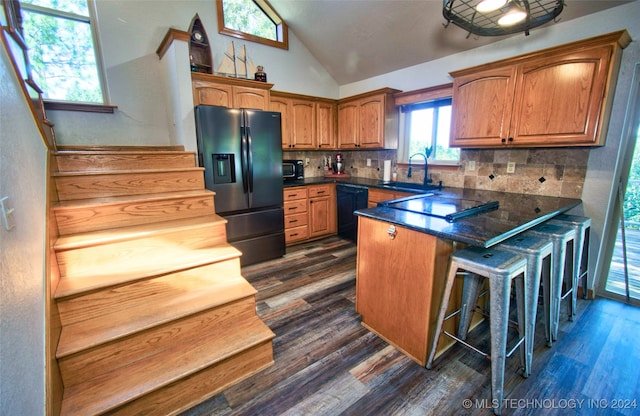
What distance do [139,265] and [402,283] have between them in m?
1.67

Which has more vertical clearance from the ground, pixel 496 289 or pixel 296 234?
pixel 496 289

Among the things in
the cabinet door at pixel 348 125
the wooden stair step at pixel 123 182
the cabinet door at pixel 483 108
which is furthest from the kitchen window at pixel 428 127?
the wooden stair step at pixel 123 182

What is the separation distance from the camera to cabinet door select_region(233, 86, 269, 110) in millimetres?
3299

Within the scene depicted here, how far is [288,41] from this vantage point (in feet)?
13.6

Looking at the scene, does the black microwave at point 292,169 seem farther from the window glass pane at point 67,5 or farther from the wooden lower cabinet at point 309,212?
the window glass pane at point 67,5

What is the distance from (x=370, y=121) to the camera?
396 centimetres

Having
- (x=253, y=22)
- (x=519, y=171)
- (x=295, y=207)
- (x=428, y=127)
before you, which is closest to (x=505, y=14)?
(x=519, y=171)

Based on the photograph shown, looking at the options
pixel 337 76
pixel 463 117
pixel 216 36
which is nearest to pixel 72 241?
pixel 216 36

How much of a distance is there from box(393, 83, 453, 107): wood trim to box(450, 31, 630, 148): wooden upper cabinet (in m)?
0.44

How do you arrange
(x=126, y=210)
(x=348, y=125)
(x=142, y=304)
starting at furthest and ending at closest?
(x=348, y=125)
(x=126, y=210)
(x=142, y=304)

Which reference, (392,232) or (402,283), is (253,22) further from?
(402,283)

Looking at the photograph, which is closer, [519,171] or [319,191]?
[519,171]

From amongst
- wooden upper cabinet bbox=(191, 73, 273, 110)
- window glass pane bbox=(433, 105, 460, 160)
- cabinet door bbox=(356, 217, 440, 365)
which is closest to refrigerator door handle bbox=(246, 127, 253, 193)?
wooden upper cabinet bbox=(191, 73, 273, 110)

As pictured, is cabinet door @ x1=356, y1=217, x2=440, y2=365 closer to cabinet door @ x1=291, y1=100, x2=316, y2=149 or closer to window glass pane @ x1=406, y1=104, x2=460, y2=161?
window glass pane @ x1=406, y1=104, x2=460, y2=161
